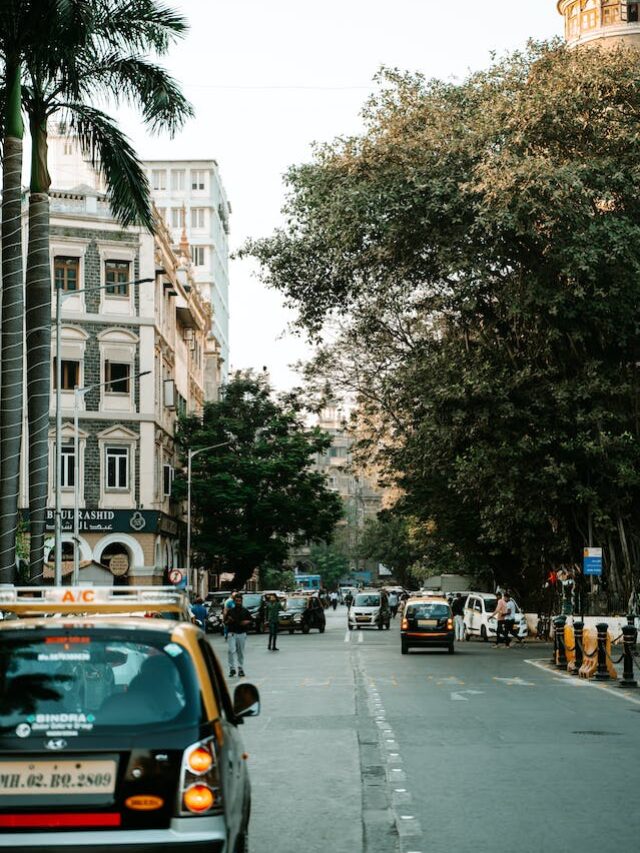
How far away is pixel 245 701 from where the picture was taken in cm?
811

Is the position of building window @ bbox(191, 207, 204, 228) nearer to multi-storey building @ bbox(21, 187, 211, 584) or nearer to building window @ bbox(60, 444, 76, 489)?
multi-storey building @ bbox(21, 187, 211, 584)

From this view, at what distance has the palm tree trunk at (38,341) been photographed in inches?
851

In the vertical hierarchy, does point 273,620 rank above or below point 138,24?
below

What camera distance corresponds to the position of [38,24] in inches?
816

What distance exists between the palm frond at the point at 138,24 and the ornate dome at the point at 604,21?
40444 millimetres

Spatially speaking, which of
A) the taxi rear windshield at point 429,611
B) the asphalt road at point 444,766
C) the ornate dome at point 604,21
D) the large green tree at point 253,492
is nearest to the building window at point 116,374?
the large green tree at point 253,492

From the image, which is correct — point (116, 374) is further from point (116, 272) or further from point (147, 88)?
point (147, 88)

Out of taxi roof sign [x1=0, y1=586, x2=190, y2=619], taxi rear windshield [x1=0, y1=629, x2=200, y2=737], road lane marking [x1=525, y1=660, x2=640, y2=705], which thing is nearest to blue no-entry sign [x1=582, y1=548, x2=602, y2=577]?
road lane marking [x1=525, y1=660, x2=640, y2=705]

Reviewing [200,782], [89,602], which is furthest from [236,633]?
[200,782]

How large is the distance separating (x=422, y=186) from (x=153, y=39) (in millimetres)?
12884

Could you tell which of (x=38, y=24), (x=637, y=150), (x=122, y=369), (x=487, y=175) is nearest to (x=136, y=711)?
(x=38, y=24)

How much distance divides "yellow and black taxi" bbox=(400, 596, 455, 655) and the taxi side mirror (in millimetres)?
29788

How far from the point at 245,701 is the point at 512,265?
29444 millimetres

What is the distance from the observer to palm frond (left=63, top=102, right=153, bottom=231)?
2281cm
